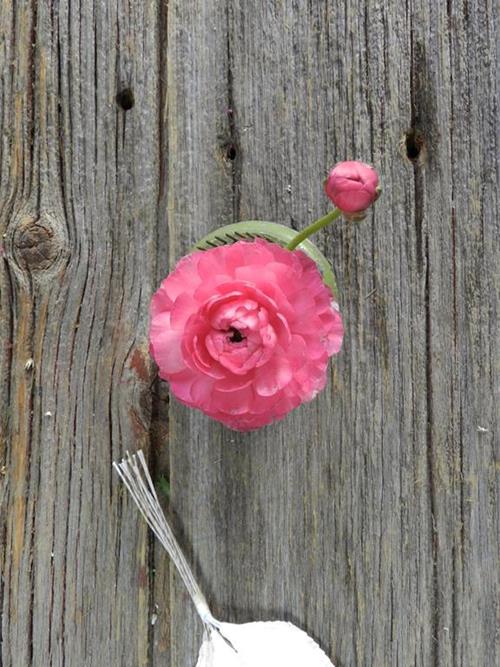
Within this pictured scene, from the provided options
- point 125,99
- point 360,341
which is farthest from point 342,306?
point 125,99

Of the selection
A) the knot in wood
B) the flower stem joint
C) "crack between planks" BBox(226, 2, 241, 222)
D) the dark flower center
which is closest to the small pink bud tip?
the flower stem joint

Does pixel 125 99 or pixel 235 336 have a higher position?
pixel 125 99

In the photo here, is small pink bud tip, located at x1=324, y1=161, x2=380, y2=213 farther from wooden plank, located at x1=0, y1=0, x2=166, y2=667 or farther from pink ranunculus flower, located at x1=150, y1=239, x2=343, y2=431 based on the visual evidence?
wooden plank, located at x1=0, y1=0, x2=166, y2=667

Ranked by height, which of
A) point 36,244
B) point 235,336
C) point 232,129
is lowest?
point 235,336

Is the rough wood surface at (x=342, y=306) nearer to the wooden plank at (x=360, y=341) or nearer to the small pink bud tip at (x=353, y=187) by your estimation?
the wooden plank at (x=360, y=341)

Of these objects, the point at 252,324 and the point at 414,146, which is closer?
the point at 252,324

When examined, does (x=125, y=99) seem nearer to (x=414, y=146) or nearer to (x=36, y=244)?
(x=36, y=244)

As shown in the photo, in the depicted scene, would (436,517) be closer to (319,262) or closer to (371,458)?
(371,458)
